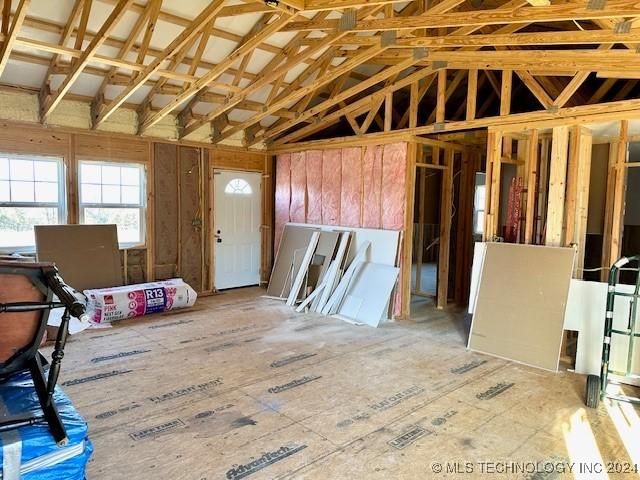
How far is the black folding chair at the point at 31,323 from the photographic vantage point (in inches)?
65.2

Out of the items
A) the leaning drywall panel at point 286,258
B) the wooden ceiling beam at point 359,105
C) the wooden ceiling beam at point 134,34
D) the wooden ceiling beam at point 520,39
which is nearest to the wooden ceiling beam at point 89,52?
the wooden ceiling beam at point 134,34

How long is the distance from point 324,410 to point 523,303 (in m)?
2.62

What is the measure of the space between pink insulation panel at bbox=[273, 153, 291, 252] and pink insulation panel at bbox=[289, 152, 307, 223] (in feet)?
0.37

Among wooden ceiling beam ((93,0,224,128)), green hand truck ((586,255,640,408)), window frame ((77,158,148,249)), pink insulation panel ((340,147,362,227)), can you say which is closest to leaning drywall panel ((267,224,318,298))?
pink insulation panel ((340,147,362,227))

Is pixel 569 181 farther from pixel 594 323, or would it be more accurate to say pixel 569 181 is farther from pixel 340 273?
pixel 340 273

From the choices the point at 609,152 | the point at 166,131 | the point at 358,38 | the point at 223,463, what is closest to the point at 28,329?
the point at 223,463

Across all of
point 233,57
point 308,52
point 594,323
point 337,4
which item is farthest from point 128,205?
point 594,323

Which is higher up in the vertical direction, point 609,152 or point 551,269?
point 609,152

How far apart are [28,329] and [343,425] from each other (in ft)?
7.27

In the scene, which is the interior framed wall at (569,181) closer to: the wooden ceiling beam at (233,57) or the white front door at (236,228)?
the wooden ceiling beam at (233,57)

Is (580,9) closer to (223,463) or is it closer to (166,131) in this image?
(223,463)

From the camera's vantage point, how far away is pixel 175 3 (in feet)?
15.0

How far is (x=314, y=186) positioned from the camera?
24.9 ft

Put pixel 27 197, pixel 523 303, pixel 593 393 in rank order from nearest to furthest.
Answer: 1. pixel 593 393
2. pixel 523 303
3. pixel 27 197
